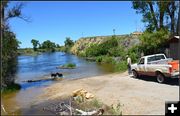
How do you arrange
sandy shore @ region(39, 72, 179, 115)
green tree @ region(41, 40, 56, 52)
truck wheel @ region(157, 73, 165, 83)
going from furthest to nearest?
1. green tree @ region(41, 40, 56, 52)
2. truck wheel @ region(157, 73, 165, 83)
3. sandy shore @ region(39, 72, 179, 115)

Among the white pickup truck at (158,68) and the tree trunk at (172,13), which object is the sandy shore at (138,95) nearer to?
the white pickup truck at (158,68)

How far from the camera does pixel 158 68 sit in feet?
70.5

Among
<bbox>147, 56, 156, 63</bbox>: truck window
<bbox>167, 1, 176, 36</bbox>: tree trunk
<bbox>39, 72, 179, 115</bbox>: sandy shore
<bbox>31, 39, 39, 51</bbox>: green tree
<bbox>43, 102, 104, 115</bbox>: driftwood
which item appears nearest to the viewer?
<bbox>43, 102, 104, 115</bbox>: driftwood

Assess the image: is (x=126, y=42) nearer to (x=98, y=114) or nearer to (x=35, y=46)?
(x=98, y=114)

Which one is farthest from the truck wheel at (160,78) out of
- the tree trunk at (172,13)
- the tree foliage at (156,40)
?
the tree trunk at (172,13)

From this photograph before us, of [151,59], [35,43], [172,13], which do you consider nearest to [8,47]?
[151,59]

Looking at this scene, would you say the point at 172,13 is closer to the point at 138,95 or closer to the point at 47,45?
the point at 138,95

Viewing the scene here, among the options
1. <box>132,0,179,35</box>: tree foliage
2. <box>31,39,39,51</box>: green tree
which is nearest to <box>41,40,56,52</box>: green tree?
<box>31,39,39,51</box>: green tree

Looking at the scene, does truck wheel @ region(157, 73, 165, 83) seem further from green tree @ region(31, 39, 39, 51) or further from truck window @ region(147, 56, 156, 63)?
green tree @ region(31, 39, 39, 51)

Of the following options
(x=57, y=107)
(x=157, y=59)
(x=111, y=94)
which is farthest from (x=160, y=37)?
(x=57, y=107)

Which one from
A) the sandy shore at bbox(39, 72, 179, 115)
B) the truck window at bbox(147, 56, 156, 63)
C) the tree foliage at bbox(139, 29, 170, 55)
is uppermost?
the tree foliage at bbox(139, 29, 170, 55)

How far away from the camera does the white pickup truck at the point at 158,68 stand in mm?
20094

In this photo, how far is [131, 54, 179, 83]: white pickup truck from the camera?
2009 cm

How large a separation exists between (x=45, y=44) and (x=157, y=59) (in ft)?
567
